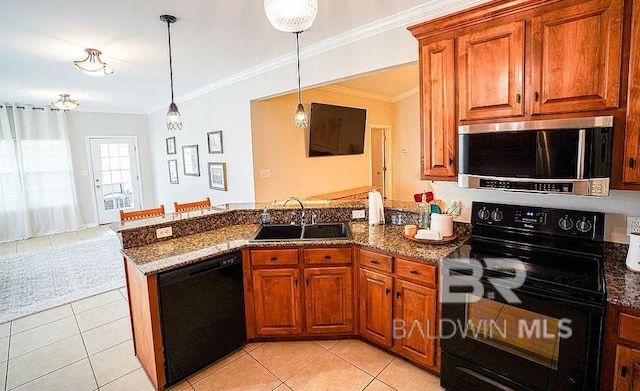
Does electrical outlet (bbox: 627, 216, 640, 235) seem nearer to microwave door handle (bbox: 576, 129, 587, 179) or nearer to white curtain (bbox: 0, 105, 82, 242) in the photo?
microwave door handle (bbox: 576, 129, 587, 179)

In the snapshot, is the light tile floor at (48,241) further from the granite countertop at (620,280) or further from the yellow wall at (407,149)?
the granite countertop at (620,280)

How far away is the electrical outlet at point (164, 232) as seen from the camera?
2.56m

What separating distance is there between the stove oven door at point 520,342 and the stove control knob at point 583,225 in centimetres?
67

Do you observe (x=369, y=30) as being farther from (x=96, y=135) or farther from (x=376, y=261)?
(x=96, y=135)

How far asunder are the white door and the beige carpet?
73.2 inches

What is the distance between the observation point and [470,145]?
2.12m

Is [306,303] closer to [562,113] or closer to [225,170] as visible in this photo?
[562,113]

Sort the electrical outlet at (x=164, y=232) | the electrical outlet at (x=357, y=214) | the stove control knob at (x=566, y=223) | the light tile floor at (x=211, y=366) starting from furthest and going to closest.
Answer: the electrical outlet at (x=357, y=214), the electrical outlet at (x=164, y=232), the light tile floor at (x=211, y=366), the stove control knob at (x=566, y=223)

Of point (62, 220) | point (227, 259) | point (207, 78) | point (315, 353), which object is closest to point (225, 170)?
point (207, 78)

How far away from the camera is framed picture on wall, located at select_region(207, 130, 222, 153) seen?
5.01m

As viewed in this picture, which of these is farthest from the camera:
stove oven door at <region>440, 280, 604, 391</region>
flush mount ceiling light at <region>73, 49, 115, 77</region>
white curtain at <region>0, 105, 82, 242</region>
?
white curtain at <region>0, 105, 82, 242</region>

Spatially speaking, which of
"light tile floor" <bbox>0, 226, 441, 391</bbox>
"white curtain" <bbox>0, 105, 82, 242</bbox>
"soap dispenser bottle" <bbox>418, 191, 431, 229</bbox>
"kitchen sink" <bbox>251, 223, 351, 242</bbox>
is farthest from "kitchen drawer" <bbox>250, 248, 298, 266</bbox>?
"white curtain" <bbox>0, 105, 82, 242</bbox>

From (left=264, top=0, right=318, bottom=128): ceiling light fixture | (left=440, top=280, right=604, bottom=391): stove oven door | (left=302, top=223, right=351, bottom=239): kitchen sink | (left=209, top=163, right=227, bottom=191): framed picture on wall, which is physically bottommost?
(left=440, top=280, right=604, bottom=391): stove oven door

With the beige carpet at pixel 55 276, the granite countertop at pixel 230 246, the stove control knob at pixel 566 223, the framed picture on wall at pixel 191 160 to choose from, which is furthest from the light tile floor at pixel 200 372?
the framed picture on wall at pixel 191 160
